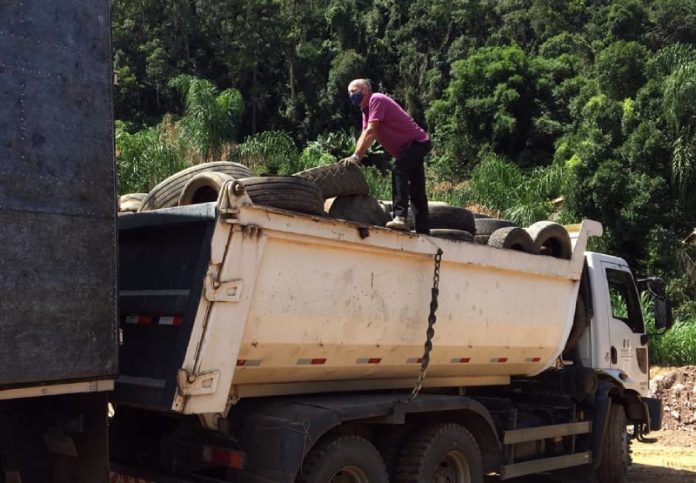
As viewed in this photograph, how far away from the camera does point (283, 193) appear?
4.89m

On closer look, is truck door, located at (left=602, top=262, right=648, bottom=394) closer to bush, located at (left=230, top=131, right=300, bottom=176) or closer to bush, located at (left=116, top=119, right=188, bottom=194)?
bush, located at (left=116, top=119, right=188, bottom=194)

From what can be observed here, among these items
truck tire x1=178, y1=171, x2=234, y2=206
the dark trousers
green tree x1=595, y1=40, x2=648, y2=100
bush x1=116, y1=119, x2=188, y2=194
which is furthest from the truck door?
green tree x1=595, y1=40, x2=648, y2=100

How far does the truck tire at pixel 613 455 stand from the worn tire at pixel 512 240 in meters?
2.37

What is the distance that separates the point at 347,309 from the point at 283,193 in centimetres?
85

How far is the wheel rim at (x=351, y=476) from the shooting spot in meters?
5.04

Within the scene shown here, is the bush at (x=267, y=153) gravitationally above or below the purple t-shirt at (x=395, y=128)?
above

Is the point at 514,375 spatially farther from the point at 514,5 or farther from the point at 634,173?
the point at 514,5

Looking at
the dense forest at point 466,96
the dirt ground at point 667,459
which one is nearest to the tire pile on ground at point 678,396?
the dirt ground at point 667,459

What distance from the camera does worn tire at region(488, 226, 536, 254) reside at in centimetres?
667

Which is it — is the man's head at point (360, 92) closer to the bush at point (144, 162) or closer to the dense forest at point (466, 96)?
the dense forest at point (466, 96)

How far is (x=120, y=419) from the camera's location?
5.51 meters

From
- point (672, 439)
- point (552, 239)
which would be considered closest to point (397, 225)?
point (552, 239)

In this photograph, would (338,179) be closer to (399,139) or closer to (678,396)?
(399,139)

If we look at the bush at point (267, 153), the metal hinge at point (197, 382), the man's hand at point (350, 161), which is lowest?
the metal hinge at point (197, 382)
